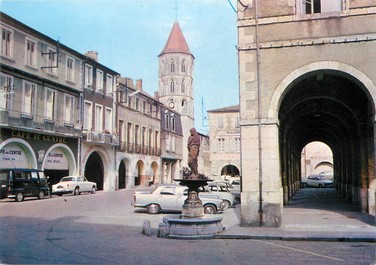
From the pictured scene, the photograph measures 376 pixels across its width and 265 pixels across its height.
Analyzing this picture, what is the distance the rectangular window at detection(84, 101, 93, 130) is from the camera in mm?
34938

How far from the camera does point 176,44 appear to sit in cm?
8881

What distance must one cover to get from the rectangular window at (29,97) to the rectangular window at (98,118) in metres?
8.26

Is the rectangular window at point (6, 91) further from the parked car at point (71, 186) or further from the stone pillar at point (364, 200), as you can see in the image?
the stone pillar at point (364, 200)

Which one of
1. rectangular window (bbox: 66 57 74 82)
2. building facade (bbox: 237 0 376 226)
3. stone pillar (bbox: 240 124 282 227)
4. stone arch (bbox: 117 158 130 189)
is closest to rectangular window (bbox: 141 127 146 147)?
stone arch (bbox: 117 158 130 189)

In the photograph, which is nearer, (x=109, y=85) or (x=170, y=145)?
(x=109, y=85)

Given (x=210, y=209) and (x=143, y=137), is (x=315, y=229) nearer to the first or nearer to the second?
(x=210, y=209)

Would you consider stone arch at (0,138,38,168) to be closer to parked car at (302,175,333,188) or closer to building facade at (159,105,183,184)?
building facade at (159,105,183,184)

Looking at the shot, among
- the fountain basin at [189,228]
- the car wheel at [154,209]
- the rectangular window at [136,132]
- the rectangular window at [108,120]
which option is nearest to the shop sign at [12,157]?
the rectangular window at [108,120]

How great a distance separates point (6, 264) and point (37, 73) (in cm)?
2267

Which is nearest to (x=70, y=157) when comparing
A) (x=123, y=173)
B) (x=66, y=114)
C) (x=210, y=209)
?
(x=66, y=114)

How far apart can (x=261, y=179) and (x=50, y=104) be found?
2091 centimetres

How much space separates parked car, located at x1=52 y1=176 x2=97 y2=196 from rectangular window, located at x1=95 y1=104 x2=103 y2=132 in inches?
234

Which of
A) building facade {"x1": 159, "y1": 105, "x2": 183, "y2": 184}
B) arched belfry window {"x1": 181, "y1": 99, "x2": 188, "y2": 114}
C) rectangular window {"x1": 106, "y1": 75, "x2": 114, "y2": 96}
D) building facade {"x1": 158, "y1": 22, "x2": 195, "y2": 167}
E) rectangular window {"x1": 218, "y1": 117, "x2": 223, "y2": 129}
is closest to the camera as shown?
rectangular window {"x1": 106, "y1": 75, "x2": 114, "y2": 96}

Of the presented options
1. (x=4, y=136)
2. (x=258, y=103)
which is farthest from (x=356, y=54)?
(x=4, y=136)
